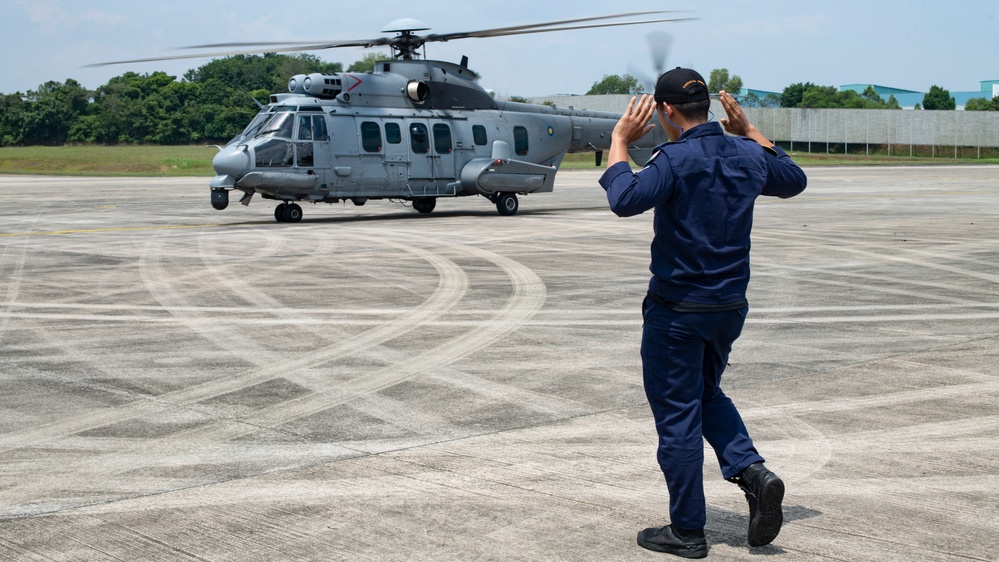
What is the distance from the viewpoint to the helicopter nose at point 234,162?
73.7ft

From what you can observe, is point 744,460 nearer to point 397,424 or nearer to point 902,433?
point 902,433

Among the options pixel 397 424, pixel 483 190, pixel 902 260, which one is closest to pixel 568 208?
pixel 483 190

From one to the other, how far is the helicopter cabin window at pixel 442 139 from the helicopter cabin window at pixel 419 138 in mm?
266

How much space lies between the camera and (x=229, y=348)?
940 centimetres

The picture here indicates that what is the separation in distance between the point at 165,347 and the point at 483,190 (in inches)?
669

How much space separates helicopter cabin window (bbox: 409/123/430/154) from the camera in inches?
988

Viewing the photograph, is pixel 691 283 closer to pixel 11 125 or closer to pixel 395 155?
pixel 395 155

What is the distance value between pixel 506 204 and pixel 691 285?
22.2 metres

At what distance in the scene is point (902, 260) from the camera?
15688 mm

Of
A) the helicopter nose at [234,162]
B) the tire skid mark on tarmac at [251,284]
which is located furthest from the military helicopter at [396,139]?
the tire skid mark on tarmac at [251,284]

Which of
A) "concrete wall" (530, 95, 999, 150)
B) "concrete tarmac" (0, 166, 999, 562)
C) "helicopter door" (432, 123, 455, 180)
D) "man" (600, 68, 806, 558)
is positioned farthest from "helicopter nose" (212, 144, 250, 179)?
"concrete wall" (530, 95, 999, 150)

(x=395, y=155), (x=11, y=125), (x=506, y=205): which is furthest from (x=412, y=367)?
(x=11, y=125)

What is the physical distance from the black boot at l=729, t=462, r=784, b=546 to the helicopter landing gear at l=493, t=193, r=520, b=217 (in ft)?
73.0

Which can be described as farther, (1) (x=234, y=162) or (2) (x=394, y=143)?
(2) (x=394, y=143)
